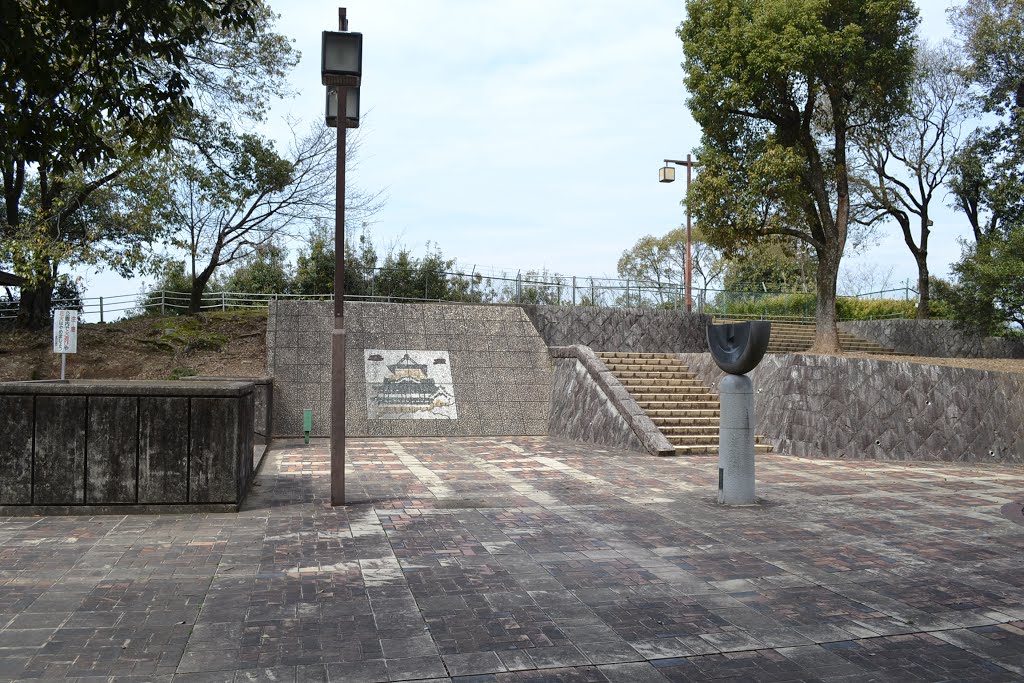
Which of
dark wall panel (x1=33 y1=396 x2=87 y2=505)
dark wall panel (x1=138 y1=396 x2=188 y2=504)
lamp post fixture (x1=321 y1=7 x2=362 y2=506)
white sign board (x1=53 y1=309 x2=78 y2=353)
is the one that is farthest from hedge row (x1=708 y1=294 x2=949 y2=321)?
dark wall panel (x1=33 y1=396 x2=87 y2=505)

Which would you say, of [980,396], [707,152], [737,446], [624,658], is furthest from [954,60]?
[624,658]

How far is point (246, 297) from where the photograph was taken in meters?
25.6

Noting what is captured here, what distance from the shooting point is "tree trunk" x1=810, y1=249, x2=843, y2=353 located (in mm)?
22547

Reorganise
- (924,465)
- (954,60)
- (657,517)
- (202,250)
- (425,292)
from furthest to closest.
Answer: (954,60)
(425,292)
(202,250)
(924,465)
(657,517)

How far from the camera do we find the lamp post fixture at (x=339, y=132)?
820 cm

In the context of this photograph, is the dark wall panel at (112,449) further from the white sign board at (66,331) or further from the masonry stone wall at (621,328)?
the masonry stone wall at (621,328)

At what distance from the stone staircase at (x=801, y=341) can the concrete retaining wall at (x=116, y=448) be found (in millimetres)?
19809

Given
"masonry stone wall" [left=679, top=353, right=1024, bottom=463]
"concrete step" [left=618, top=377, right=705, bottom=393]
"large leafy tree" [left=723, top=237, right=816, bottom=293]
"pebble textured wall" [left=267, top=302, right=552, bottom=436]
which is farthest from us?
"large leafy tree" [left=723, top=237, right=816, bottom=293]

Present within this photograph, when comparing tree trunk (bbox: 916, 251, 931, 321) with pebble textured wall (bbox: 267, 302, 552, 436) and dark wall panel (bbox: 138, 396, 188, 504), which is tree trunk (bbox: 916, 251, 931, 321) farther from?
dark wall panel (bbox: 138, 396, 188, 504)

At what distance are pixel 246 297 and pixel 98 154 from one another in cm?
1979

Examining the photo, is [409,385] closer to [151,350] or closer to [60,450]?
[151,350]

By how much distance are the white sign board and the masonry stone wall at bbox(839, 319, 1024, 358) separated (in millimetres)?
22240

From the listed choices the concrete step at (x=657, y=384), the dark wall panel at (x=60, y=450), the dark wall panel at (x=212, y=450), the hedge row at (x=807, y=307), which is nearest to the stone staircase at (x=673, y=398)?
the concrete step at (x=657, y=384)

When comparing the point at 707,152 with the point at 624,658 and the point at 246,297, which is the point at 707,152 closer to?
the point at 246,297
